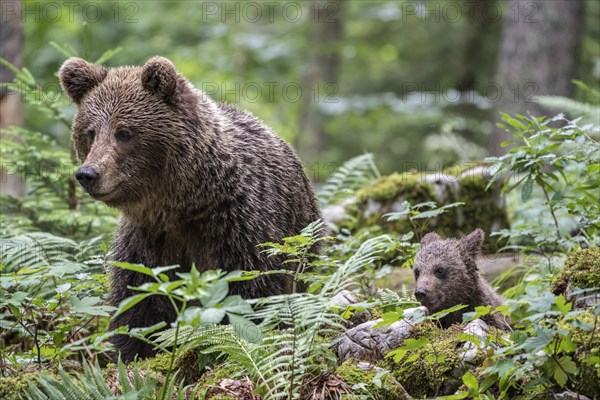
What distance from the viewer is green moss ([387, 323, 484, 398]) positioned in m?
4.59

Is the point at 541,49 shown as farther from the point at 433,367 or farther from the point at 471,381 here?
the point at 471,381

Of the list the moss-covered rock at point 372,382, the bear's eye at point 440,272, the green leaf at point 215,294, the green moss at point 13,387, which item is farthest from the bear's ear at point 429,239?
the green moss at point 13,387

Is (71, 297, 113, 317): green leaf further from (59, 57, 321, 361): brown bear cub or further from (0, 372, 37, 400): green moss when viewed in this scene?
(59, 57, 321, 361): brown bear cub

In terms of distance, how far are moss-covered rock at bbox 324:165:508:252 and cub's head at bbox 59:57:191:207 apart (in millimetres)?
3360

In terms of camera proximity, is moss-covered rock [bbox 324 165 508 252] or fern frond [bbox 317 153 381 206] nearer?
moss-covered rock [bbox 324 165 508 252]

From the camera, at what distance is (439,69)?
19797 mm

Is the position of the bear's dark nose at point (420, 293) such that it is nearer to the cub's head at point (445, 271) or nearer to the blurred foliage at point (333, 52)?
the cub's head at point (445, 271)

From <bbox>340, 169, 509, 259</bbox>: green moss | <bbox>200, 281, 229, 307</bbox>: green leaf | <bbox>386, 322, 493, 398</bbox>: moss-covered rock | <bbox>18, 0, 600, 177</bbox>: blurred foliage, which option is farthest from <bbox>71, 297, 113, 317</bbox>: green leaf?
<bbox>18, 0, 600, 177</bbox>: blurred foliage

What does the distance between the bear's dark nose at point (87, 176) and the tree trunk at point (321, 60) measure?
1262cm

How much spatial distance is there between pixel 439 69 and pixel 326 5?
3.52 meters

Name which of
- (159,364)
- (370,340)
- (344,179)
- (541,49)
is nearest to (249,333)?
(370,340)

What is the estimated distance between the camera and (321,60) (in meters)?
19.6

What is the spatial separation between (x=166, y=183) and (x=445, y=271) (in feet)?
8.29

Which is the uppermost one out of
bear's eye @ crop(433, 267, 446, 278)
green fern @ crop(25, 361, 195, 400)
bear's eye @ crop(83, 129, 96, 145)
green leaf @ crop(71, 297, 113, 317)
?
bear's eye @ crop(83, 129, 96, 145)
